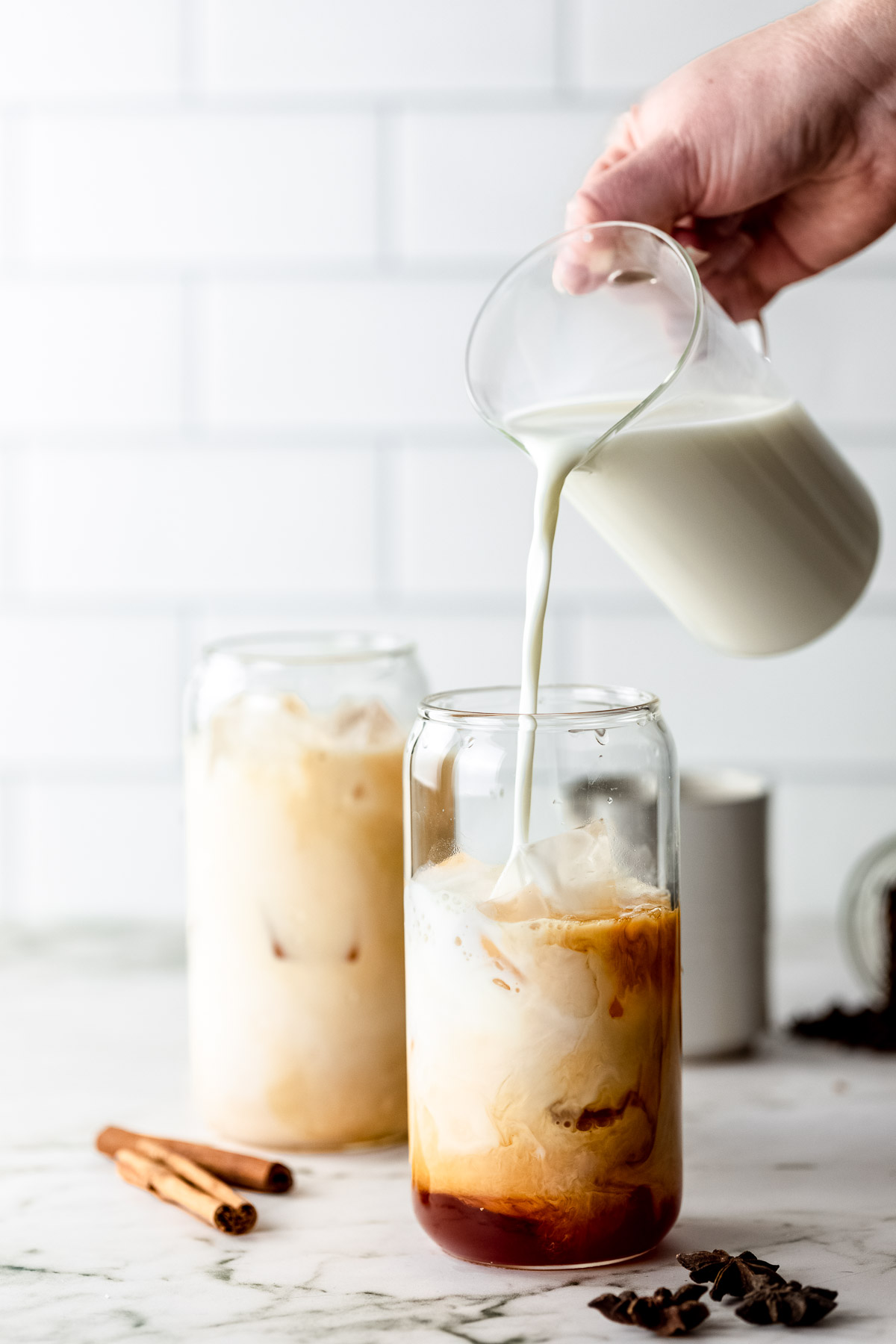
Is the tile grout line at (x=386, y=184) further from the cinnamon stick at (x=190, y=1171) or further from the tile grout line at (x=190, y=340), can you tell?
the cinnamon stick at (x=190, y=1171)

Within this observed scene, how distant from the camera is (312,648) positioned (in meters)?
0.89

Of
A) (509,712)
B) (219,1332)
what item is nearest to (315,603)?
(509,712)

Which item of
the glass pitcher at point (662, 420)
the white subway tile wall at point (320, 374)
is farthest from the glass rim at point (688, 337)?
the white subway tile wall at point (320, 374)

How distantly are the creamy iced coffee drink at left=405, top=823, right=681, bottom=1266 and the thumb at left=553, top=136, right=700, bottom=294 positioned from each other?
1.20 ft

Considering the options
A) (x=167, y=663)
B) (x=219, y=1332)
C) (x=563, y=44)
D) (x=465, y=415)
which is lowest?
(x=219, y=1332)

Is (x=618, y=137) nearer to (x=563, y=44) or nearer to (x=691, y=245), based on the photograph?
(x=691, y=245)

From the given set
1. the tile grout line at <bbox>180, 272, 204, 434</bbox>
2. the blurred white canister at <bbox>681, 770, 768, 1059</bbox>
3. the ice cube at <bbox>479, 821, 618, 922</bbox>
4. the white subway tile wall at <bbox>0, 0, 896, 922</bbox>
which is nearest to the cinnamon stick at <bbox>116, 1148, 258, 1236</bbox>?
the ice cube at <bbox>479, 821, 618, 922</bbox>

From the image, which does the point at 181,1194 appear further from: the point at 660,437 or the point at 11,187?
the point at 11,187

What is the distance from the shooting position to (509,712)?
661mm

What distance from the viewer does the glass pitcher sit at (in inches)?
28.1

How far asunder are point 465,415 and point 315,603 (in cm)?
22

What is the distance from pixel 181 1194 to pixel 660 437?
441 mm

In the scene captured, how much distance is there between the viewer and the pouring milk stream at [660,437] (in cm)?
70

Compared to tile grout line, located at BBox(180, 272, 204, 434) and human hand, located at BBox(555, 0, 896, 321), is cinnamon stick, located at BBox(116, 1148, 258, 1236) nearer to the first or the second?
human hand, located at BBox(555, 0, 896, 321)
